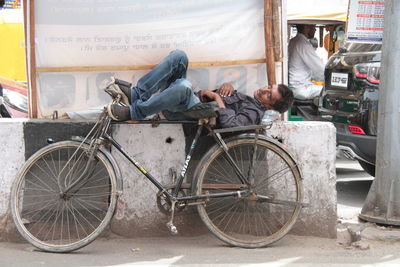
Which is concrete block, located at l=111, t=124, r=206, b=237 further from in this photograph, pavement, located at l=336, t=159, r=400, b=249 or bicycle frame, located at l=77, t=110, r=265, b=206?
pavement, located at l=336, t=159, r=400, b=249

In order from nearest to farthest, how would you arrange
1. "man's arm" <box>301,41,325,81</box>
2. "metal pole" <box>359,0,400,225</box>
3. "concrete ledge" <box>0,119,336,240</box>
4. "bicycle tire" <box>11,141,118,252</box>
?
1. "bicycle tire" <box>11,141,118,252</box>
2. "concrete ledge" <box>0,119,336,240</box>
3. "metal pole" <box>359,0,400,225</box>
4. "man's arm" <box>301,41,325,81</box>

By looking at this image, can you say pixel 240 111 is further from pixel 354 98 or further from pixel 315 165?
pixel 354 98

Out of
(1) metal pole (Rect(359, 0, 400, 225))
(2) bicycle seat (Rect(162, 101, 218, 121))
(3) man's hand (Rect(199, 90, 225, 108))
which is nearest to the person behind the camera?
(2) bicycle seat (Rect(162, 101, 218, 121))

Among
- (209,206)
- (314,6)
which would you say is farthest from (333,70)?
(314,6)

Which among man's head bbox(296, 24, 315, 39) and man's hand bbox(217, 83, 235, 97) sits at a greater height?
man's head bbox(296, 24, 315, 39)

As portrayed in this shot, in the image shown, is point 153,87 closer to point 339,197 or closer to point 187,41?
point 187,41

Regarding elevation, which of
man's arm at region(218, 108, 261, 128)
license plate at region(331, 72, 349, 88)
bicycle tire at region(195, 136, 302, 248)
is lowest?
bicycle tire at region(195, 136, 302, 248)

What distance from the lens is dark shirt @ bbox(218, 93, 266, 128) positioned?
4387mm

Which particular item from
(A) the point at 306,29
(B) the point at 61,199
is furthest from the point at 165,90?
(A) the point at 306,29

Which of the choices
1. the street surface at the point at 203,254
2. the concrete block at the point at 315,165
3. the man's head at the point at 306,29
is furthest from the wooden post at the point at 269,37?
the man's head at the point at 306,29

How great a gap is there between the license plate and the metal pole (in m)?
1.34

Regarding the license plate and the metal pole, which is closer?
the metal pole

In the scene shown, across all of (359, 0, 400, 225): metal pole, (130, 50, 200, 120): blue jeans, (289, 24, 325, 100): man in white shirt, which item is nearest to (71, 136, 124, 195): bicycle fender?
(130, 50, 200, 120): blue jeans

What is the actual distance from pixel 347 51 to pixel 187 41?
2.47 meters
